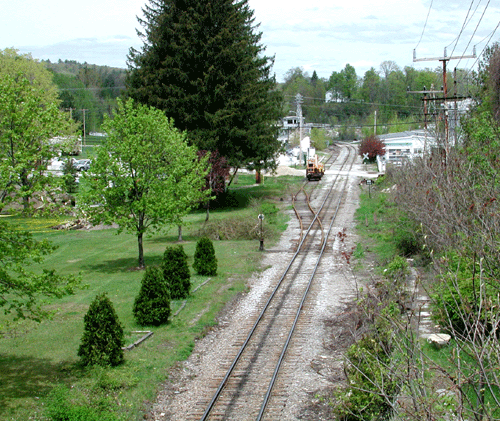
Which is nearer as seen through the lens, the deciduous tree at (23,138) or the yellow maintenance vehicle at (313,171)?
the deciduous tree at (23,138)

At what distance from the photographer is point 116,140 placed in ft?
78.3

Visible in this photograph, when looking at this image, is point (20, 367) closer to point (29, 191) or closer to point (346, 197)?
point (29, 191)

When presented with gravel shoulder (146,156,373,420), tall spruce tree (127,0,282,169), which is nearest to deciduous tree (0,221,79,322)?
gravel shoulder (146,156,373,420)

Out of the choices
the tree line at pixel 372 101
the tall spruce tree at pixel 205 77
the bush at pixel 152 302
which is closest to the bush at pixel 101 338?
the bush at pixel 152 302

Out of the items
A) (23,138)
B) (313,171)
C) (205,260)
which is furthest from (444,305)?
(313,171)

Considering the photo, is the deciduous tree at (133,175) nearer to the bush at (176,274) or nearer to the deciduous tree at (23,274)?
the bush at (176,274)

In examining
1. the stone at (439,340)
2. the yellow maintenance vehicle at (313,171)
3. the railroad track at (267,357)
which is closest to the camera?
the railroad track at (267,357)

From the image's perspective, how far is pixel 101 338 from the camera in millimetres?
13688

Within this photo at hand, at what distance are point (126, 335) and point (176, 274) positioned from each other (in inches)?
168

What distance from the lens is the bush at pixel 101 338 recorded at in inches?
539

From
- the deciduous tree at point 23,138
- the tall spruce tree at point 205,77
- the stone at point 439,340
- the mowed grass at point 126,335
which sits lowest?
the mowed grass at point 126,335

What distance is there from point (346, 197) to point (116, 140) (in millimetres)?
27103

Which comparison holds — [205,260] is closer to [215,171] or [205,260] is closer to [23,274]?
[23,274]

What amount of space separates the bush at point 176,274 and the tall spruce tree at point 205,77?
21441 mm
